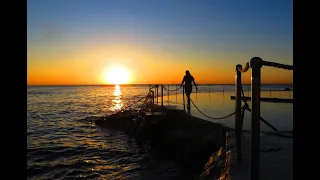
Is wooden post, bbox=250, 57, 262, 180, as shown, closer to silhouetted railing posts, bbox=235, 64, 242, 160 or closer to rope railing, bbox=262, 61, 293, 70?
rope railing, bbox=262, 61, 293, 70

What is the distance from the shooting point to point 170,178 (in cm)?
712

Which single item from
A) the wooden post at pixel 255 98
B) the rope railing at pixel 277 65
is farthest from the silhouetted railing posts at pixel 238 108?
the wooden post at pixel 255 98

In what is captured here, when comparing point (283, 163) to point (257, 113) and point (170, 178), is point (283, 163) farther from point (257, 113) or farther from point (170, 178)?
point (170, 178)

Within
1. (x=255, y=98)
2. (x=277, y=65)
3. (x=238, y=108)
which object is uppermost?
(x=277, y=65)

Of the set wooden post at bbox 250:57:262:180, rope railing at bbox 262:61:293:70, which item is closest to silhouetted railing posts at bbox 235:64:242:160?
rope railing at bbox 262:61:293:70

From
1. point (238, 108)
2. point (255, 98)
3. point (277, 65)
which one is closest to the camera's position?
point (255, 98)

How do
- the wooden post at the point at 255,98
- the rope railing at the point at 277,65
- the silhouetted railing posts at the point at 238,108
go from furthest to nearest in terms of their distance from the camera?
the silhouetted railing posts at the point at 238,108
the rope railing at the point at 277,65
the wooden post at the point at 255,98

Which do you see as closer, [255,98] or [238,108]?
[255,98]

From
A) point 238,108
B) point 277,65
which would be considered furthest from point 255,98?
point 238,108

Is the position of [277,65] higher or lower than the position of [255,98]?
higher

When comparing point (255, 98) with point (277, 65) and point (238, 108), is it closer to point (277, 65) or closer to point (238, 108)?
point (277, 65)

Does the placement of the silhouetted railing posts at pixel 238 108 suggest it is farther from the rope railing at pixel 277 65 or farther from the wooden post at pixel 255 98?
the wooden post at pixel 255 98

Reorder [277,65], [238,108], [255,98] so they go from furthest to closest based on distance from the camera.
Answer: [238,108] → [277,65] → [255,98]
